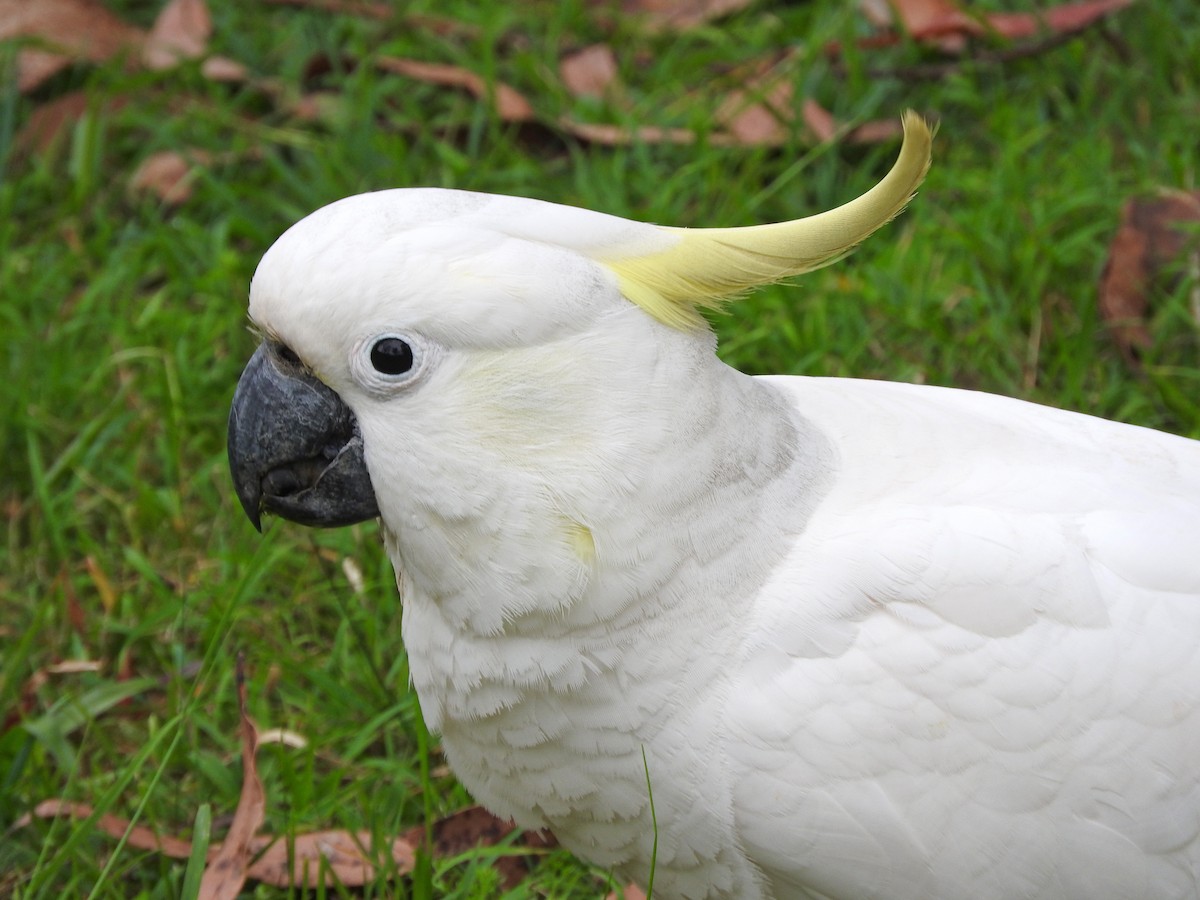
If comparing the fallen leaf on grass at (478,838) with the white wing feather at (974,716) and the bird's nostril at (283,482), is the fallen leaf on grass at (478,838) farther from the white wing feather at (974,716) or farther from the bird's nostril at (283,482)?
the bird's nostril at (283,482)

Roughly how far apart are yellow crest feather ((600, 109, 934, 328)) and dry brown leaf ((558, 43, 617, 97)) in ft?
6.93

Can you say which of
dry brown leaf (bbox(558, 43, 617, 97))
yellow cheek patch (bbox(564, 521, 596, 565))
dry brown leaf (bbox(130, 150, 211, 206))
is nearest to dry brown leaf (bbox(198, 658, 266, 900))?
yellow cheek patch (bbox(564, 521, 596, 565))

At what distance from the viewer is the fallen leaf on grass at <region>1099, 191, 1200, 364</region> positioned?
2938 mm

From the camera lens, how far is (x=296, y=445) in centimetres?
169

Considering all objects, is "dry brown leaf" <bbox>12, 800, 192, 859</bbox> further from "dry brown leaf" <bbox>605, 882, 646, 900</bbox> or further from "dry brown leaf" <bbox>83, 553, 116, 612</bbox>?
"dry brown leaf" <bbox>605, 882, 646, 900</bbox>

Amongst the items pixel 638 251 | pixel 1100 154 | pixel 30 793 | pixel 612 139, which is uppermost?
pixel 638 251

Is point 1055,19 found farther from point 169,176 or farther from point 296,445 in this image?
point 296,445

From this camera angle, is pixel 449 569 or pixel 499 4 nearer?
pixel 449 569

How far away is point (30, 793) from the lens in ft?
7.69

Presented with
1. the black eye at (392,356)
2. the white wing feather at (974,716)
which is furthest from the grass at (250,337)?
the black eye at (392,356)

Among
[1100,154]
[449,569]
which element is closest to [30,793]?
[449,569]

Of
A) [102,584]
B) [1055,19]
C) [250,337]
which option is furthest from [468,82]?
[102,584]

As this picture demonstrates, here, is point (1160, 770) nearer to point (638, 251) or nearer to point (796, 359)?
point (638, 251)

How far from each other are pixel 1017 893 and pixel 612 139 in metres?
2.32
